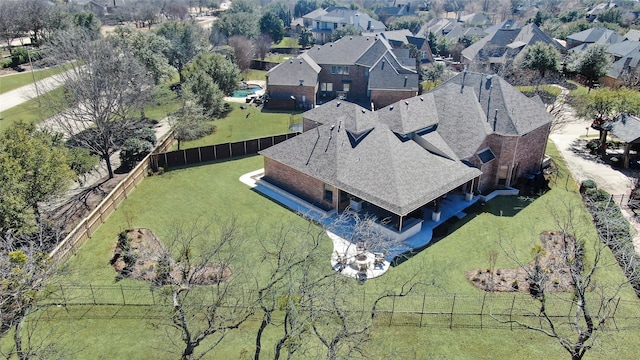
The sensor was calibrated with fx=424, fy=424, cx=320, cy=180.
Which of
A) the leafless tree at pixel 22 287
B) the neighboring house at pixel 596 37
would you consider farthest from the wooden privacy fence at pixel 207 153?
the neighboring house at pixel 596 37

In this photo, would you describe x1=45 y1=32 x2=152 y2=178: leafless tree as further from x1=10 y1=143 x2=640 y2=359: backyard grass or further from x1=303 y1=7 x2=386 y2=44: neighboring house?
x1=303 y1=7 x2=386 y2=44: neighboring house

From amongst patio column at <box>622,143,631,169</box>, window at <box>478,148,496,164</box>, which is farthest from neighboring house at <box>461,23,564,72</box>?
window at <box>478,148,496,164</box>

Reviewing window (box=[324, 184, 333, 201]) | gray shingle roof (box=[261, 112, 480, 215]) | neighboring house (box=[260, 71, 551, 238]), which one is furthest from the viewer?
window (box=[324, 184, 333, 201])

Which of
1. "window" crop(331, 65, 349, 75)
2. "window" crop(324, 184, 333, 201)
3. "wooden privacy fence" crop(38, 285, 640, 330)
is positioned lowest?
"wooden privacy fence" crop(38, 285, 640, 330)

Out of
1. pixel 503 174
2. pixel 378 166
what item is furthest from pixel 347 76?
pixel 378 166

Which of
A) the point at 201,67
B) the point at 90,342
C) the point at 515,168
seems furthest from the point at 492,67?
the point at 90,342
